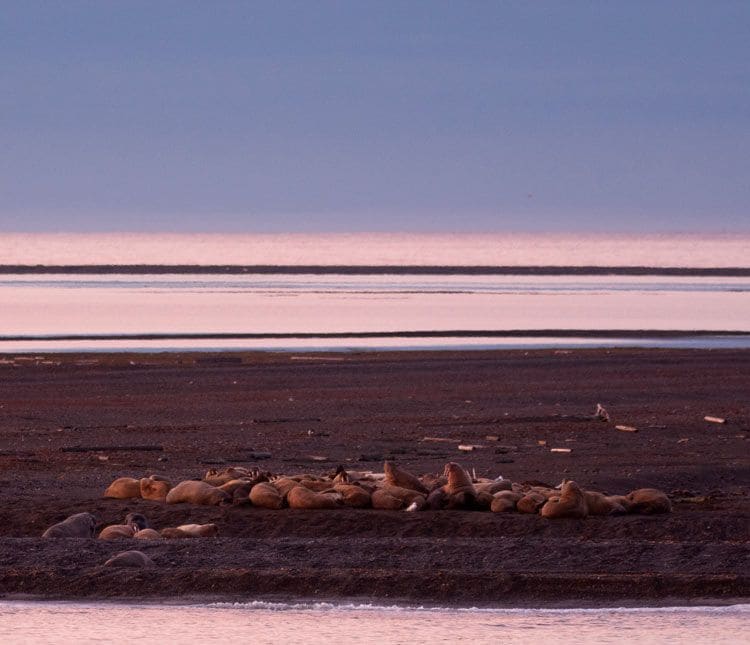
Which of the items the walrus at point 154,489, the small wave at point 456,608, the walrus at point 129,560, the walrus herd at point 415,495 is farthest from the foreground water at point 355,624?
the walrus at point 154,489

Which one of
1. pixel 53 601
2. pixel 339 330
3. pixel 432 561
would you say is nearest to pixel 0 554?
pixel 53 601

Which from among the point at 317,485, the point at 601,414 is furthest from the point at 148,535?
the point at 601,414

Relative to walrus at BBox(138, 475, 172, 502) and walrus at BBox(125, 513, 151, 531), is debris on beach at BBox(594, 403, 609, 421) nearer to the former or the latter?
walrus at BBox(138, 475, 172, 502)

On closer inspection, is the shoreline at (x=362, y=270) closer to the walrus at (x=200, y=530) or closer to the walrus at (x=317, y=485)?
the walrus at (x=317, y=485)

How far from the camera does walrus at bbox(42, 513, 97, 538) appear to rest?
11.2m

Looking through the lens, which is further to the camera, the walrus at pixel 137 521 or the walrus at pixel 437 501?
the walrus at pixel 437 501

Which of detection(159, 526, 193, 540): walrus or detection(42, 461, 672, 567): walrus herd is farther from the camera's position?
detection(42, 461, 672, 567): walrus herd

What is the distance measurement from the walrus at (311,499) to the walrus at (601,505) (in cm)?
194

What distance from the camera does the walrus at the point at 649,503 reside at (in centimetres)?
1191

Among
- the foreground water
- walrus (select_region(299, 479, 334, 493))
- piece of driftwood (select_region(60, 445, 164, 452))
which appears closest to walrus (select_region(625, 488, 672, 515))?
walrus (select_region(299, 479, 334, 493))

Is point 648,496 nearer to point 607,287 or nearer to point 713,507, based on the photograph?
point 713,507

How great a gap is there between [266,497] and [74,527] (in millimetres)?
1568

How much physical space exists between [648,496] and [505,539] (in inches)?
70.0

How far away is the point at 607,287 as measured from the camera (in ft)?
227
